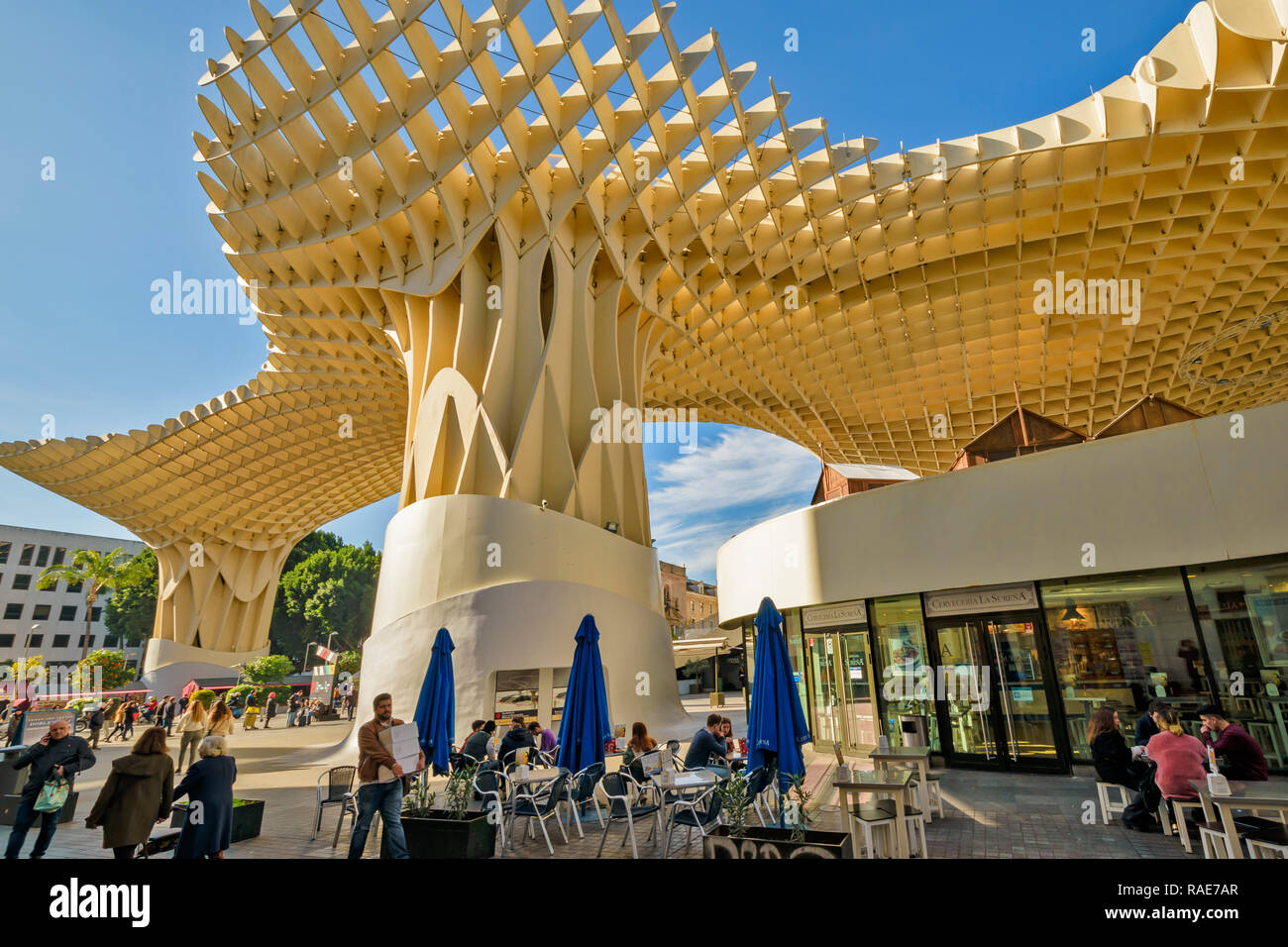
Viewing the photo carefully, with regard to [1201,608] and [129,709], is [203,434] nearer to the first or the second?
[129,709]

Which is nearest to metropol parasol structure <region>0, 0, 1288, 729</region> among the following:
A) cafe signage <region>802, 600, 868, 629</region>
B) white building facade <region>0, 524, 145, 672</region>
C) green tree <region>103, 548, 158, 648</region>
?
cafe signage <region>802, 600, 868, 629</region>

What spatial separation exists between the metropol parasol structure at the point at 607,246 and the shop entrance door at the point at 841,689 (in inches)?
206

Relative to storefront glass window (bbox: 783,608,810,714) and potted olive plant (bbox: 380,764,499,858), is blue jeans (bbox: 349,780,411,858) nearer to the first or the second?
potted olive plant (bbox: 380,764,499,858)

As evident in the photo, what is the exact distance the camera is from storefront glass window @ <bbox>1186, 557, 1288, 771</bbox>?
8.25 m

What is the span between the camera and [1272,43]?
44.9 feet

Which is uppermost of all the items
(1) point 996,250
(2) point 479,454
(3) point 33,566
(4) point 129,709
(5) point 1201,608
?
(1) point 996,250

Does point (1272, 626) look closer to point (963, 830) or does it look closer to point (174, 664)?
point (963, 830)

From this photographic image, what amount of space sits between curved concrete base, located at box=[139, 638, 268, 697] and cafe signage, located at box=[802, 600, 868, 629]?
40.6m

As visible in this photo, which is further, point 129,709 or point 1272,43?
point 129,709

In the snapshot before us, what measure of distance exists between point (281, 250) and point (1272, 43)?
976 inches

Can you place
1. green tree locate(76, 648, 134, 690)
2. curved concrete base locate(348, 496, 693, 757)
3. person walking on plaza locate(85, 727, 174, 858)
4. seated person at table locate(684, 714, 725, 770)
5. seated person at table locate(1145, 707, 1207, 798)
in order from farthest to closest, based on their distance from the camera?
green tree locate(76, 648, 134, 690)
curved concrete base locate(348, 496, 693, 757)
seated person at table locate(684, 714, 725, 770)
seated person at table locate(1145, 707, 1207, 798)
person walking on plaza locate(85, 727, 174, 858)

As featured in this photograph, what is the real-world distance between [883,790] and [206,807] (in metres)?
5.70
